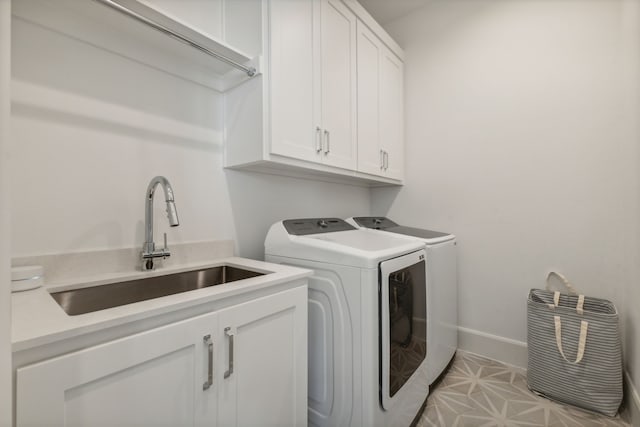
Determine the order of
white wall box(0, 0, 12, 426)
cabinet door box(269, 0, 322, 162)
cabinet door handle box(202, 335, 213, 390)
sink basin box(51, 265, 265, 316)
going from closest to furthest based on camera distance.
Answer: white wall box(0, 0, 12, 426) → cabinet door handle box(202, 335, 213, 390) → sink basin box(51, 265, 265, 316) → cabinet door box(269, 0, 322, 162)

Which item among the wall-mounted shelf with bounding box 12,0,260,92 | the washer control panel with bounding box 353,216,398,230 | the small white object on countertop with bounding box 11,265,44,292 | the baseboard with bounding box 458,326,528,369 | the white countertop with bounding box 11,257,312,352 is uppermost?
the wall-mounted shelf with bounding box 12,0,260,92

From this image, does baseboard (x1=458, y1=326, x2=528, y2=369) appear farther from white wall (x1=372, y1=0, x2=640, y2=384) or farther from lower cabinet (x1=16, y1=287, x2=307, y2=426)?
lower cabinet (x1=16, y1=287, x2=307, y2=426)

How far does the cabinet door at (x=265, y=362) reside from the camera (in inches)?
36.4

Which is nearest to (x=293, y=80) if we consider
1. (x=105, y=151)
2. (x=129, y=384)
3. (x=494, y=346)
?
(x=105, y=151)

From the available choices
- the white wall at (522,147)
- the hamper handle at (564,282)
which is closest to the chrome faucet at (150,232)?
the white wall at (522,147)

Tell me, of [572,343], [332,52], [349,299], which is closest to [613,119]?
[572,343]

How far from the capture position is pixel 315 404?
140 cm

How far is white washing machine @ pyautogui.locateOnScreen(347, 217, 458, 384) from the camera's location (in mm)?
1692

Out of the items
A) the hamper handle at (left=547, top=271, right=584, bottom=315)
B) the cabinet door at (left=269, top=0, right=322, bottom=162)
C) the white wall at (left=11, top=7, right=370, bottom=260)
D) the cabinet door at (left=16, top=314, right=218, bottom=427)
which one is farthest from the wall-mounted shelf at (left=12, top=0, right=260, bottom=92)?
the hamper handle at (left=547, top=271, right=584, bottom=315)

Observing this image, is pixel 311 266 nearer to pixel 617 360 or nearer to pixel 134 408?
pixel 134 408

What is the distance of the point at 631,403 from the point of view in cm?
151

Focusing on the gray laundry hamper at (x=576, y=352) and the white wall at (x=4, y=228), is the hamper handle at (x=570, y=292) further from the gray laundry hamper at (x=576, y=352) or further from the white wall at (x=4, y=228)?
the white wall at (x=4, y=228)

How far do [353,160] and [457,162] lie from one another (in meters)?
0.98

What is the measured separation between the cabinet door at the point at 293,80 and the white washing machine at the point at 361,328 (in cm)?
47
